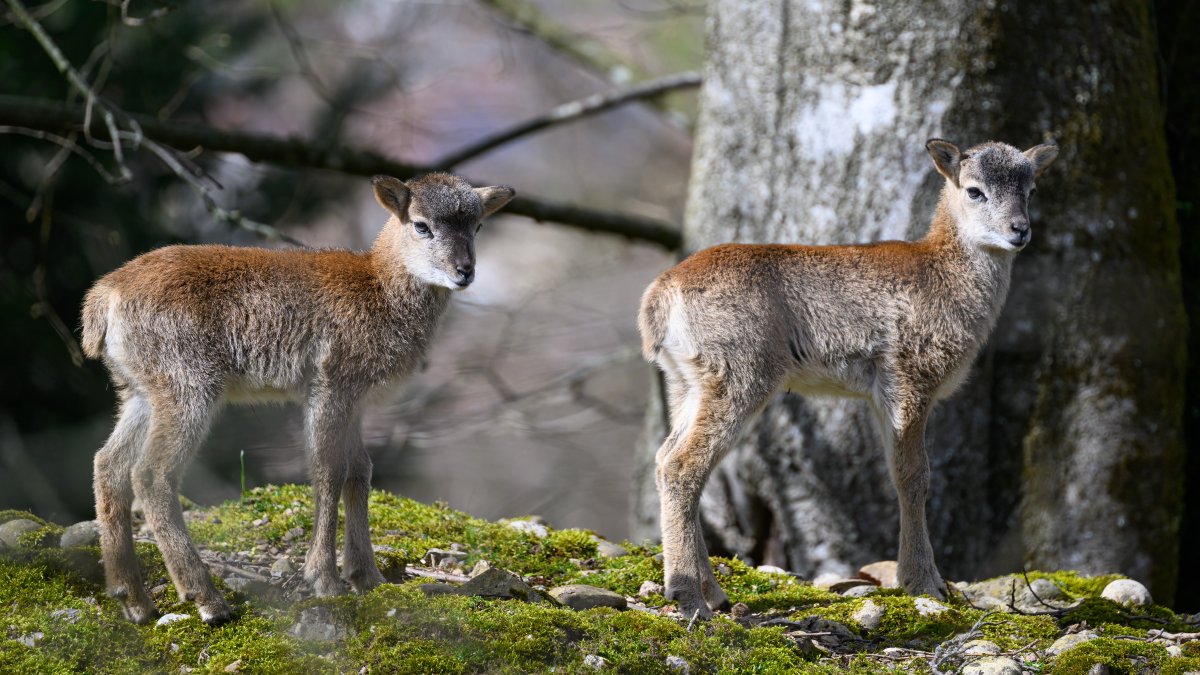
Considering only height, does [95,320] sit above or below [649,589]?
above

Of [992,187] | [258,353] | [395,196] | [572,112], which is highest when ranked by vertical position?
[572,112]

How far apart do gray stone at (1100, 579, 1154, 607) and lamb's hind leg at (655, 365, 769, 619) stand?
266 cm

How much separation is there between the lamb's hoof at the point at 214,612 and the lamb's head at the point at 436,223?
7.00ft

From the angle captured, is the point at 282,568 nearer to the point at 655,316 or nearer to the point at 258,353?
the point at 258,353

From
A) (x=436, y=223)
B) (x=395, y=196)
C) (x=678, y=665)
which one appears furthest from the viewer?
(x=395, y=196)

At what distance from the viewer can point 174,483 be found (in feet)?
20.4

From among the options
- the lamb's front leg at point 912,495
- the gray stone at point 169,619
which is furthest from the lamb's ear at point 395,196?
the lamb's front leg at point 912,495

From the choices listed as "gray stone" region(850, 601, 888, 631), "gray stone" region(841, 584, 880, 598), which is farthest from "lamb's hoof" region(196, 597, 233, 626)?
"gray stone" region(841, 584, 880, 598)

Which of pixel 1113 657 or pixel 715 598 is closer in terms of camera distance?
pixel 1113 657

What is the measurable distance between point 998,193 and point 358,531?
4.61 metres

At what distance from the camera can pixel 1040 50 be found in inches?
386

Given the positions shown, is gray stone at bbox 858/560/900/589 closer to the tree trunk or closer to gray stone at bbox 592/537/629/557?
the tree trunk

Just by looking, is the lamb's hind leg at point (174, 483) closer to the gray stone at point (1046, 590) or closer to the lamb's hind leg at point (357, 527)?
the lamb's hind leg at point (357, 527)

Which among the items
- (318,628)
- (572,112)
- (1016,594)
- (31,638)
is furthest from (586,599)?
(572,112)
